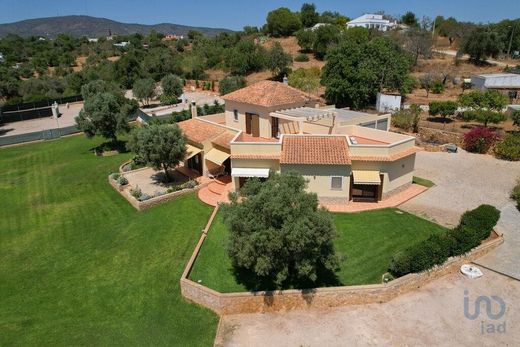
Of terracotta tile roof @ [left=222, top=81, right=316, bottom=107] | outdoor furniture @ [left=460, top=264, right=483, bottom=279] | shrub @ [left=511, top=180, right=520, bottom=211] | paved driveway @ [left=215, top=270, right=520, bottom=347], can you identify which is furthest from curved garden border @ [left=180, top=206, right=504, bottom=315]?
terracotta tile roof @ [left=222, top=81, right=316, bottom=107]

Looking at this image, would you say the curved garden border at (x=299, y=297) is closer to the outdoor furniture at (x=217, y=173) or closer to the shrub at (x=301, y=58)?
the outdoor furniture at (x=217, y=173)

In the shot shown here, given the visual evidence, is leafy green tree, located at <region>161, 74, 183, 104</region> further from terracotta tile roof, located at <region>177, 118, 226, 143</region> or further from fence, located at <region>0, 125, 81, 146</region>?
terracotta tile roof, located at <region>177, 118, 226, 143</region>

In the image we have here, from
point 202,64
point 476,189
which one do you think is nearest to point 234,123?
point 476,189

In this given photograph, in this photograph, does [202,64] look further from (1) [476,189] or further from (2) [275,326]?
(2) [275,326]

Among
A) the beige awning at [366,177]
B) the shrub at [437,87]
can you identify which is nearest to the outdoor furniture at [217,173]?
the beige awning at [366,177]

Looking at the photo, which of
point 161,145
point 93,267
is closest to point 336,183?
point 161,145
